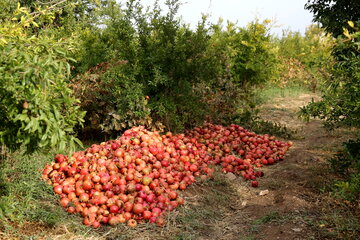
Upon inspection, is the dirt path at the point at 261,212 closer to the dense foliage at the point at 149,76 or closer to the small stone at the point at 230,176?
the small stone at the point at 230,176

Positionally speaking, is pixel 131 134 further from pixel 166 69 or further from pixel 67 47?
pixel 67 47

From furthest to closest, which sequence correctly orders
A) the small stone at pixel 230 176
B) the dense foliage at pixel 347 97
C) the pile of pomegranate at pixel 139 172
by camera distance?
the small stone at pixel 230 176 → the pile of pomegranate at pixel 139 172 → the dense foliage at pixel 347 97

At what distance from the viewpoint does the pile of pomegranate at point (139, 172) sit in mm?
3883

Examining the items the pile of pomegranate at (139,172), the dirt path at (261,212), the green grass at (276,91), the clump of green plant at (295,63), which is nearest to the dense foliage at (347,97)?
the dirt path at (261,212)

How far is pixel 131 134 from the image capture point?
17.0 feet

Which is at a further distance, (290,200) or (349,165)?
(349,165)

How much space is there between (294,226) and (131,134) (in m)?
2.48

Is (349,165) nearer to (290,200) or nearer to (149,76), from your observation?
(290,200)

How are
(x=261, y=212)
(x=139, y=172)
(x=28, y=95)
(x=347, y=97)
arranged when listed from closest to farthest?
1. (x=28, y=95)
2. (x=347, y=97)
3. (x=261, y=212)
4. (x=139, y=172)

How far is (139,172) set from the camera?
14.7ft

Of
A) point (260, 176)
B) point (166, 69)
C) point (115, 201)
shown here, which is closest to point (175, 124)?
point (166, 69)

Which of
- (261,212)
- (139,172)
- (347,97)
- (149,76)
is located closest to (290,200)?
(261,212)

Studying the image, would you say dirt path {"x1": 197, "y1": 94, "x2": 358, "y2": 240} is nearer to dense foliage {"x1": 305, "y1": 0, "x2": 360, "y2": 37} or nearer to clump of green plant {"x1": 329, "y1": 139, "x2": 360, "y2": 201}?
clump of green plant {"x1": 329, "y1": 139, "x2": 360, "y2": 201}

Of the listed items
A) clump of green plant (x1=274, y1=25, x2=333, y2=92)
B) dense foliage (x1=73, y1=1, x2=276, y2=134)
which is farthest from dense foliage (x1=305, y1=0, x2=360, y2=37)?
clump of green plant (x1=274, y1=25, x2=333, y2=92)
